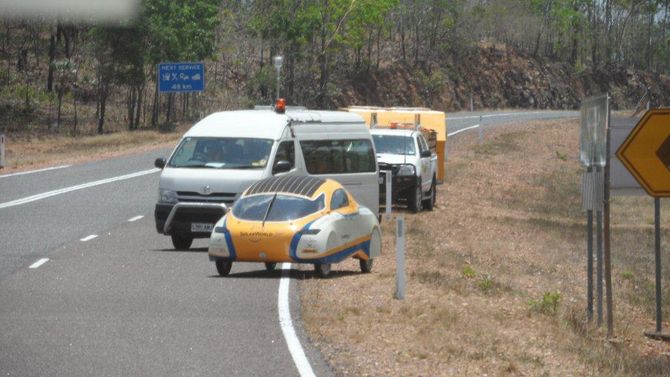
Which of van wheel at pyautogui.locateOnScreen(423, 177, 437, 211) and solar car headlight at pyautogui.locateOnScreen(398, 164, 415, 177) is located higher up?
solar car headlight at pyautogui.locateOnScreen(398, 164, 415, 177)

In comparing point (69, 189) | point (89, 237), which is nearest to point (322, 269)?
point (89, 237)

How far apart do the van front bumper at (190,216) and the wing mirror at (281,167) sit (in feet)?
4.36

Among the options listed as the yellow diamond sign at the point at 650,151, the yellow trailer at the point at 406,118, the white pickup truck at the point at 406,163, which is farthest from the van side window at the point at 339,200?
the yellow trailer at the point at 406,118

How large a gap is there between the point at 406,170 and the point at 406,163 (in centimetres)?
28

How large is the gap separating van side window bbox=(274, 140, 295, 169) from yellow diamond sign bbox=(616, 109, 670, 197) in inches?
323

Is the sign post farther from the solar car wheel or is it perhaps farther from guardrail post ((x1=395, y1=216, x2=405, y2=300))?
the solar car wheel

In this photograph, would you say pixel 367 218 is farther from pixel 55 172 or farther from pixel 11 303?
pixel 55 172

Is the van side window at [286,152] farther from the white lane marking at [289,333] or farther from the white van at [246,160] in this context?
the white lane marking at [289,333]

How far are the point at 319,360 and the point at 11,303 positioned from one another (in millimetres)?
5152

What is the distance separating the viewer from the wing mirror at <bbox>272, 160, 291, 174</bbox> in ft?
70.0

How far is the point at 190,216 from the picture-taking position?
20.6 metres

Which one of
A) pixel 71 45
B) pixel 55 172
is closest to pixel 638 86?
pixel 71 45

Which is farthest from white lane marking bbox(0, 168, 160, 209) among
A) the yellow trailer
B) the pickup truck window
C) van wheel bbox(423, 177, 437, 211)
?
van wheel bbox(423, 177, 437, 211)

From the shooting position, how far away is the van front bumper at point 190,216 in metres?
20.5
